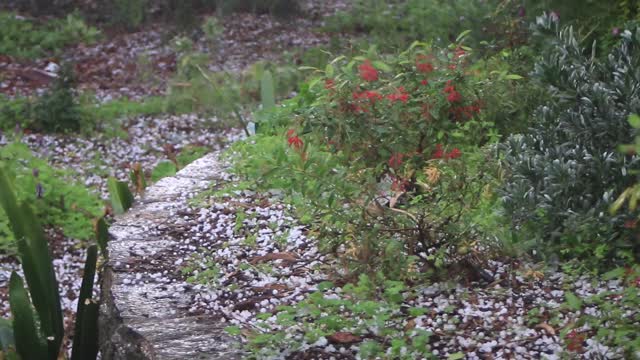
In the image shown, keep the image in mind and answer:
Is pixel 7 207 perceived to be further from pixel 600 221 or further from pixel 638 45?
pixel 638 45

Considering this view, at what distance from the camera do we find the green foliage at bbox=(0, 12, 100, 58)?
998 cm

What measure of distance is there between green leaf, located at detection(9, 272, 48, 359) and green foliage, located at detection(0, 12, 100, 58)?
7.10 m

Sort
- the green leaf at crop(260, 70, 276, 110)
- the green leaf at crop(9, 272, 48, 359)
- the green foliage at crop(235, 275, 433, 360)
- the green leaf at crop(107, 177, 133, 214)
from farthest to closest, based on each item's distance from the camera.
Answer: the green leaf at crop(260, 70, 276, 110), the green leaf at crop(107, 177, 133, 214), the green leaf at crop(9, 272, 48, 359), the green foliage at crop(235, 275, 433, 360)

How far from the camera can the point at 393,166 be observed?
11.7 ft

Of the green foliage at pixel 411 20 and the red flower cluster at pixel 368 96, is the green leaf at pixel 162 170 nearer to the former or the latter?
the green foliage at pixel 411 20

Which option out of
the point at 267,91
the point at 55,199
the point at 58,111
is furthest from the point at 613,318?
the point at 58,111

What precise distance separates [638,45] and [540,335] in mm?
1266

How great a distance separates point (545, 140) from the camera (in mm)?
3371

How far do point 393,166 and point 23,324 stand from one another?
162cm

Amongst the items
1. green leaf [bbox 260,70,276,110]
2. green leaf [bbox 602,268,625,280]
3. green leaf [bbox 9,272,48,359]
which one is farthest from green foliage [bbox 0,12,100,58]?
green leaf [bbox 602,268,625,280]

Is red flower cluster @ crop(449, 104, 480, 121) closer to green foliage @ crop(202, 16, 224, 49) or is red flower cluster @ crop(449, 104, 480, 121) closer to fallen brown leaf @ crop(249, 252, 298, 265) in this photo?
fallen brown leaf @ crop(249, 252, 298, 265)

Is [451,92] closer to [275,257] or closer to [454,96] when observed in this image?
[454,96]

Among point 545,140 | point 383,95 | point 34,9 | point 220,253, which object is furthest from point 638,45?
point 34,9

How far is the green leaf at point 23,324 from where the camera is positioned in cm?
326
